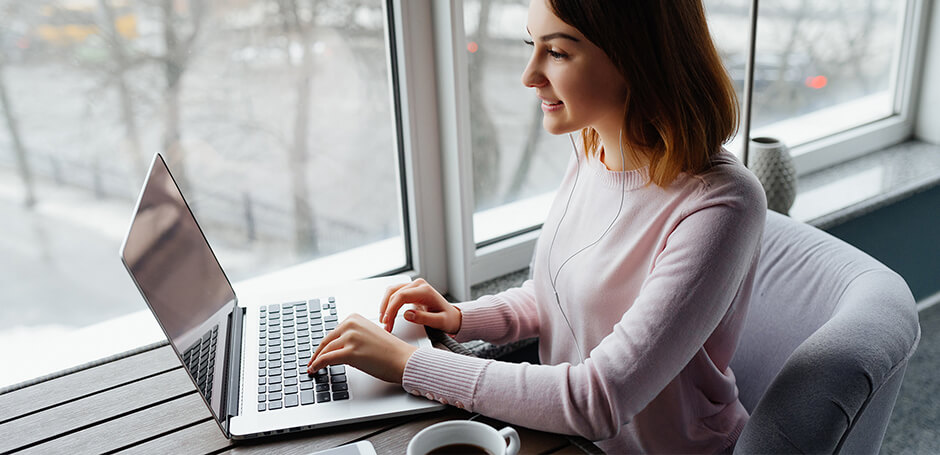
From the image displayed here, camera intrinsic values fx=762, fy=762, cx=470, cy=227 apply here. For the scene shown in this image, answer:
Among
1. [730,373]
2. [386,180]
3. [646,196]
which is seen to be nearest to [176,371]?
[386,180]

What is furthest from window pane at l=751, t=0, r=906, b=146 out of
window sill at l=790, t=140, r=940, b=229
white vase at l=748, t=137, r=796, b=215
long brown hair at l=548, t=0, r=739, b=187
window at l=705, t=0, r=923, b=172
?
long brown hair at l=548, t=0, r=739, b=187

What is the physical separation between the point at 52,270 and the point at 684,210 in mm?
981

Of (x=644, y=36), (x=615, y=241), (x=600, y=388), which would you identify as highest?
(x=644, y=36)

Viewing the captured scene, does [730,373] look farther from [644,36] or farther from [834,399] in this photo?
[644,36]

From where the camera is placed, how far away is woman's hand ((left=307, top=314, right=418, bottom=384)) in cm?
92

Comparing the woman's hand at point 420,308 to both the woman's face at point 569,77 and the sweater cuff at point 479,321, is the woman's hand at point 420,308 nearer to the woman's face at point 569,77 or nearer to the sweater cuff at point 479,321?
the sweater cuff at point 479,321

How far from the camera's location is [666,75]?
927 mm

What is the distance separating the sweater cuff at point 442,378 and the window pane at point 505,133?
2.21 feet

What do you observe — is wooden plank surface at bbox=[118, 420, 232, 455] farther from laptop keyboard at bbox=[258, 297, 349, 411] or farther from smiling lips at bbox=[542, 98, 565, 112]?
smiling lips at bbox=[542, 98, 565, 112]

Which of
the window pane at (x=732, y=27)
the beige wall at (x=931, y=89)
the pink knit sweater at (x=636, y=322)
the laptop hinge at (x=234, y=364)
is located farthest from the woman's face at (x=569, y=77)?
the beige wall at (x=931, y=89)

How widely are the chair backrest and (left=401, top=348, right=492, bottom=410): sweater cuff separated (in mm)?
346

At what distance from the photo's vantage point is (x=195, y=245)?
3.39 ft

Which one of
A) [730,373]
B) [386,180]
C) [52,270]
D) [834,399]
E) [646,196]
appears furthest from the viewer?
[386,180]

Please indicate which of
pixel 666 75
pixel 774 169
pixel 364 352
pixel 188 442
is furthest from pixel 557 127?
pixel 774 169
